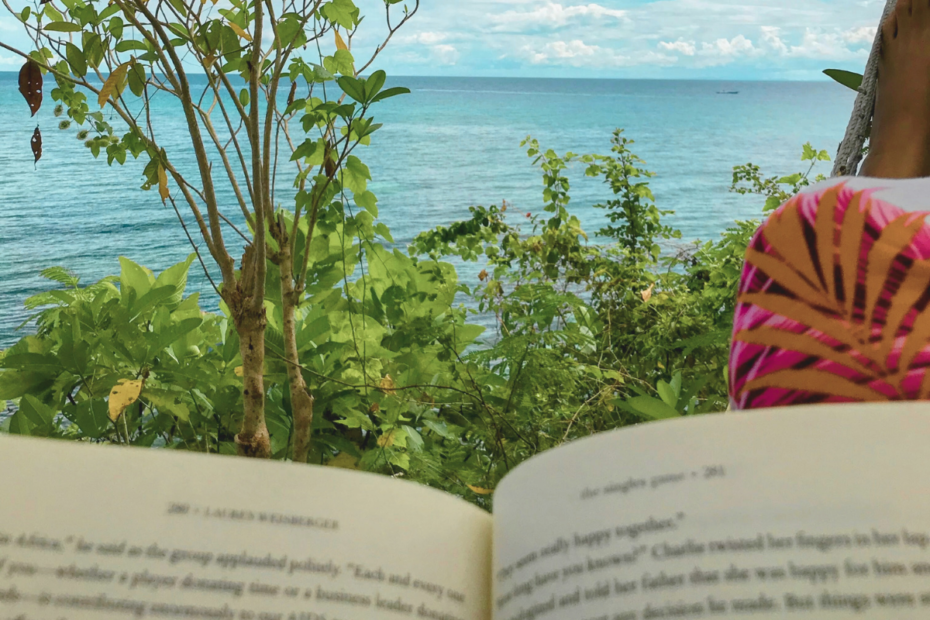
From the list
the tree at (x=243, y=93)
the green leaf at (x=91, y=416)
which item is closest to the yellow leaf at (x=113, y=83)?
the tree at (x=243, y=93)

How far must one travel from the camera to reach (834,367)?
1.28 ft

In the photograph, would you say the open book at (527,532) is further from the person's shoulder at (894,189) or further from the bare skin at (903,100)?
the bare skin at (903,100)

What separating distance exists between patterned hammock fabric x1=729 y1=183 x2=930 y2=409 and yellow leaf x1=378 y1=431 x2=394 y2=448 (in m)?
0.42

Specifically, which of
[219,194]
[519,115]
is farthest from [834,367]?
[519,115]

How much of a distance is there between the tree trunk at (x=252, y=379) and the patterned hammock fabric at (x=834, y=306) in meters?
0.43

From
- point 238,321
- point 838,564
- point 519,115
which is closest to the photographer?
point 838,564

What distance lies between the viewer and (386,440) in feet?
2.47

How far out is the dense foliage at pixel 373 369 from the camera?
74cm

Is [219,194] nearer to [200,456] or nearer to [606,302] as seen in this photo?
[606,302]

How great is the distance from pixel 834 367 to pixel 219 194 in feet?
17.2

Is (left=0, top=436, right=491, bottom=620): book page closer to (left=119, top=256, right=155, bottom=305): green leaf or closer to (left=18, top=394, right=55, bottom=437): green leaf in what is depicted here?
(left=18, top=394, right=55, bottom=437): green leaf

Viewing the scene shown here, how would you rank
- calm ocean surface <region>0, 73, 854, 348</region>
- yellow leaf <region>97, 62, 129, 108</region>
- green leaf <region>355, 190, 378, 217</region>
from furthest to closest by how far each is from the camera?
calm ocean surface <region>0, 73, 854, 348</region> < green leaf <region>355, 190, 378, 217</region> < yellow leaf <region>97, 62, 129, 108</region>

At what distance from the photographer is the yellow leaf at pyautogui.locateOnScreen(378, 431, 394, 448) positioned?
2.44 ft

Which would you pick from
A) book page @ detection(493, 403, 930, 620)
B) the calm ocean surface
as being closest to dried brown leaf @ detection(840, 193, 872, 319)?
book page @ detection(493, 403, 930, 620)
